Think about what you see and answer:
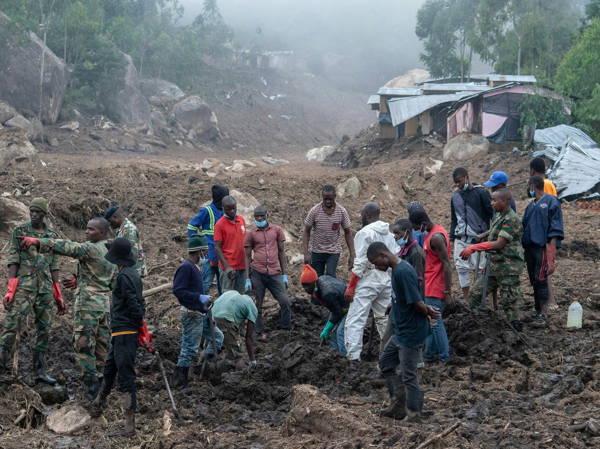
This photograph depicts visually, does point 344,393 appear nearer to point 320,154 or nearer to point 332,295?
point 332,295

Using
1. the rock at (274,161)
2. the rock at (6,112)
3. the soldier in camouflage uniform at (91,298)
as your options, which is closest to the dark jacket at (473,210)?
the soldier in camouflage uniform at (91,298)

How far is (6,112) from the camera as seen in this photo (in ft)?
108

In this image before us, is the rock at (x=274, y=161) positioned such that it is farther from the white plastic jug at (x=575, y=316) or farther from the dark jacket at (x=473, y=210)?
the white plastic jug at (x=575, y=316)

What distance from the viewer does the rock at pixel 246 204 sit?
15.8 m

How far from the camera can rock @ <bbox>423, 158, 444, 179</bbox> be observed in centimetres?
2663

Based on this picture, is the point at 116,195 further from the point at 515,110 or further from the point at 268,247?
the point at 515,110

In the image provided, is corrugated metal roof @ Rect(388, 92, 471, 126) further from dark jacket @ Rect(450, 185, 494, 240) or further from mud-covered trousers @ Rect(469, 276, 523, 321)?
mud-covered trousers @ Rect(469, 276, 523, 321)

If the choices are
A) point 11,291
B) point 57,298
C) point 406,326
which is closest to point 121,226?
point 57,298

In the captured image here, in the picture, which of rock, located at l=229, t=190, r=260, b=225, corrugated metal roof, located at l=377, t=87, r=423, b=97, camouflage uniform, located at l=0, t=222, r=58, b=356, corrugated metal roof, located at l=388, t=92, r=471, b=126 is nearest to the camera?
camouflage uniform, located at l=0, t=222, r=58, b=356

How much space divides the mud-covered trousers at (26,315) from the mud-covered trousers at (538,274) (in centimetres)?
522

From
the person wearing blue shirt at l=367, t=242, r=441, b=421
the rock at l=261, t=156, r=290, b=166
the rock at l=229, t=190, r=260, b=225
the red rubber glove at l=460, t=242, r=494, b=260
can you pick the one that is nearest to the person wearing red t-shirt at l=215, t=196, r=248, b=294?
the red rubber glove at l=460, t=242, r=494, b=260

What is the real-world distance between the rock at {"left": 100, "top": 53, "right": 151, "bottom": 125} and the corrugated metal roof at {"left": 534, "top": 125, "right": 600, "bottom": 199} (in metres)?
21.7

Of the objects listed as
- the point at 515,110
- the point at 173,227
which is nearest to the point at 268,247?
the point at 173,227

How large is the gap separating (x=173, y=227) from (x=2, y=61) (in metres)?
24.2
